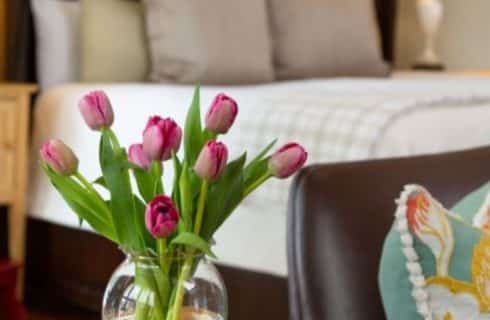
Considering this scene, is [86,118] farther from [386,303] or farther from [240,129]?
[240,129]

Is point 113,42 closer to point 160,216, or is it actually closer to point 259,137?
point 259,137

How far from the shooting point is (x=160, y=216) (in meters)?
0.80

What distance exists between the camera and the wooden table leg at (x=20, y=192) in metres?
2.73

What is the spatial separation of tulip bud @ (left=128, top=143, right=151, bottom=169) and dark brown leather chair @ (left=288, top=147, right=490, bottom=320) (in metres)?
0.22

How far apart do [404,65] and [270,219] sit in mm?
2967

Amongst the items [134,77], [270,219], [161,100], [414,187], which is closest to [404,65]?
[134,77]

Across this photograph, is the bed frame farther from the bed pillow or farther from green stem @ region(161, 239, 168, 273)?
green stem @ region(161, 239, 168, 273)

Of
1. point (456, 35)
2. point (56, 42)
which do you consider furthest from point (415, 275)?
point (456, 35)

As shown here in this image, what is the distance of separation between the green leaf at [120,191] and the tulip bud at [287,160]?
0.48 ft

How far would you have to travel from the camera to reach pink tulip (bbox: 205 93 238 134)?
35.1 inches

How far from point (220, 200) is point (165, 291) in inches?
4.1

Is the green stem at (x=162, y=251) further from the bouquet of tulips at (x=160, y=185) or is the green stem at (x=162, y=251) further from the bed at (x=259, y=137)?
the bed at (x=259, y=137)

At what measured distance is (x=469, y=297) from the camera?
1.00 m

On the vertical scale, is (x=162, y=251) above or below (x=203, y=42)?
below
